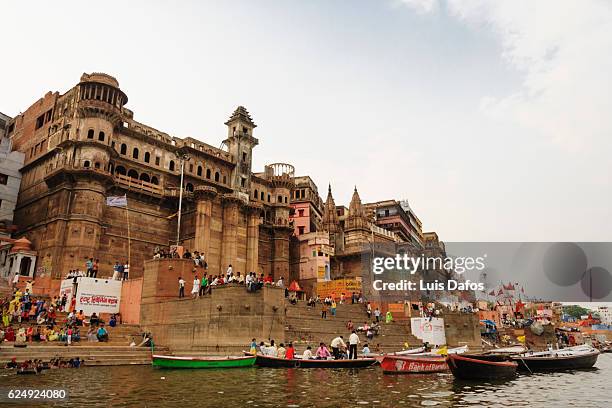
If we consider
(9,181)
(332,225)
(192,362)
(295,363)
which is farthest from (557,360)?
(9,181)

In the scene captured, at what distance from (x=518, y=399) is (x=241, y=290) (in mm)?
14524

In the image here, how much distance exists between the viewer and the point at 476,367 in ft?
61.6

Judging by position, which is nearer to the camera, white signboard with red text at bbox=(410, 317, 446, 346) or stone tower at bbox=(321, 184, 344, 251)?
white signboard with red text at bbox=(410, 317, 446, 346)

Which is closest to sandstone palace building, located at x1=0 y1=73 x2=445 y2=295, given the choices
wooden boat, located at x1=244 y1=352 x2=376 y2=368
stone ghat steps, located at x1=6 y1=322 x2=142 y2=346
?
stone ghat steps, located at x1=6 y1=322 x2=142 y2=346

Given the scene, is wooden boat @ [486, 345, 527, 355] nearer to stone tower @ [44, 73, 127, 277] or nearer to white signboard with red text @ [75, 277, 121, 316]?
white signboard with red text @ [75, 277, 121, 316]

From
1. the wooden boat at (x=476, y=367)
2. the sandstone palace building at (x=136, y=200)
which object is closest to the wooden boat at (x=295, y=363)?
the wooden boat at (x=476, y=367)

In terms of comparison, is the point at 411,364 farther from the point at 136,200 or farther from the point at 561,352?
the point at 136,200

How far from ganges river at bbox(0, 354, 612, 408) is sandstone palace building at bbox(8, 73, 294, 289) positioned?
18220 millimetres

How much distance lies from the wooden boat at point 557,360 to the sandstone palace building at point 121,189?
26306mm

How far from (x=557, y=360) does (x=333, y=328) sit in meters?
12.6

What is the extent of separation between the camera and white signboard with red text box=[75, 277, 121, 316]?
2759 centimetres

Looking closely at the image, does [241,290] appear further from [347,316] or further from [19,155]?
[19,155]

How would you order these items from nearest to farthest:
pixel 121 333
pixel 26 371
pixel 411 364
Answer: pixel 26 371 < pixel 411 364 < pixel 121 333

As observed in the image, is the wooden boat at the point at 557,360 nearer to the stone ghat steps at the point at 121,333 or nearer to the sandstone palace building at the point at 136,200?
the stone ghat steps at the point at 121,333
